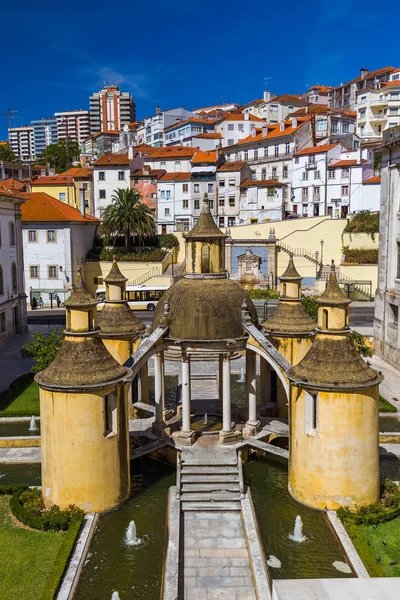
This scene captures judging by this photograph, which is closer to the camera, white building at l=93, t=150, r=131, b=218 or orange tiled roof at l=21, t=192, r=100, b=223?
orange tiled roof at l=21, t=192, r=100, b=223

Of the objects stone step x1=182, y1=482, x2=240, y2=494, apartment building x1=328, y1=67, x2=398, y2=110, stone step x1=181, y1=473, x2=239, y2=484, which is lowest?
stone step x1=182, y1=482, x2=240, y2=494

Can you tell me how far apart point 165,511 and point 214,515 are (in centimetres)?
170

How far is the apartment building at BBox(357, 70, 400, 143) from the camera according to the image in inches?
3971

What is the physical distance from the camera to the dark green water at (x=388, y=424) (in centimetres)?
Result: 2714

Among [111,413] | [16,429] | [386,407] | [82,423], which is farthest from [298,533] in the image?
[16,429]

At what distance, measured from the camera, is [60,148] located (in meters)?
129

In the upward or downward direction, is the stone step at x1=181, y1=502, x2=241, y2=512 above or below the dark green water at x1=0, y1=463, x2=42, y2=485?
above

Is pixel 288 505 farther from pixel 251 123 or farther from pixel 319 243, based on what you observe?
pixel 251 123

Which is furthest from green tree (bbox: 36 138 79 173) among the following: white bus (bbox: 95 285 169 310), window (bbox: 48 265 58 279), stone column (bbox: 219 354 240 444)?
stone column (bbox: 219 354 240 444)

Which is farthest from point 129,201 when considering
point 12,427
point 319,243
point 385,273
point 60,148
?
point 60,148

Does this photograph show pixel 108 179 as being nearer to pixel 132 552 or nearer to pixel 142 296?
pixel 142 296

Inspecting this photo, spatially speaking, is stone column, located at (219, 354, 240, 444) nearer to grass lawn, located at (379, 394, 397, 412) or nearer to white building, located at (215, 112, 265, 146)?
grass lawn, located at (379, 394, 397, 412)

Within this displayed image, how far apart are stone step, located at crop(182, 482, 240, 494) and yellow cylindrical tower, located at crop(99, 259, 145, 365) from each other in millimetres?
8168

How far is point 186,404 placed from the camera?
74.7 feet
